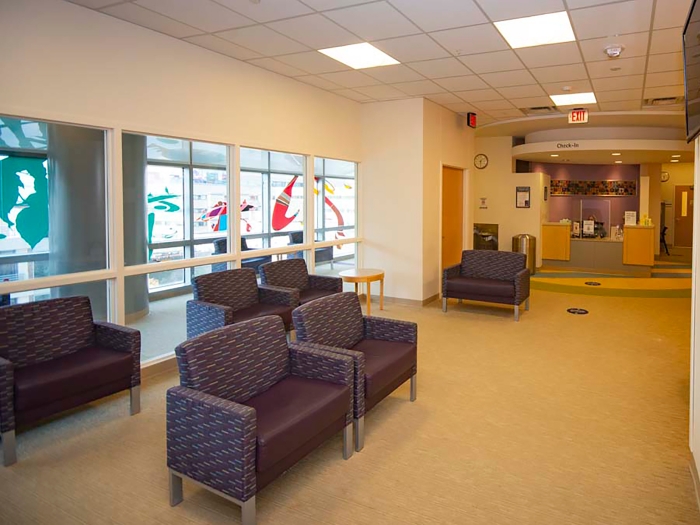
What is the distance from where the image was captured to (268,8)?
164 inches

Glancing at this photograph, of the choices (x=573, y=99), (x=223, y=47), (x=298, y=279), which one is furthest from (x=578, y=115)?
(x=223, y=47)

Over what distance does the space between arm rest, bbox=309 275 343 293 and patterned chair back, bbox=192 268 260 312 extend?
3.16 feet

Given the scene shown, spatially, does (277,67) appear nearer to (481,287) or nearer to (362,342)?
(362,342)

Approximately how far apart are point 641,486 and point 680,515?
0.29 meters

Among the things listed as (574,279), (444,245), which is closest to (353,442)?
(444,245)

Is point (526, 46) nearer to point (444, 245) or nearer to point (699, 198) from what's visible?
point (699, 198)

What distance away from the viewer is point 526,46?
508cm

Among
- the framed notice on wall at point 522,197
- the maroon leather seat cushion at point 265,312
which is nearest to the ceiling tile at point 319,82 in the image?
the maroon leather seat cushion at point 265,312

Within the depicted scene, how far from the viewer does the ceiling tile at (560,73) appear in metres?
5.84

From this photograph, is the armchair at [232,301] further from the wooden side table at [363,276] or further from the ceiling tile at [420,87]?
the ceiling tile at [420,87]

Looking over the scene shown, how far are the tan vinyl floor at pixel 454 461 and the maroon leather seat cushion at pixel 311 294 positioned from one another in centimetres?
149

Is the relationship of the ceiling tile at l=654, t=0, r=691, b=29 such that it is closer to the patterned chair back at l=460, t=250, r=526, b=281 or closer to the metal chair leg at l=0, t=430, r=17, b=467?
the patterned chair back at l=460, t=250, r=526, b=281

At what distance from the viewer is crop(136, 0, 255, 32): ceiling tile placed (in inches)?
159

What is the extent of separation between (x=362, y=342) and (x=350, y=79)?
3.76 metres
